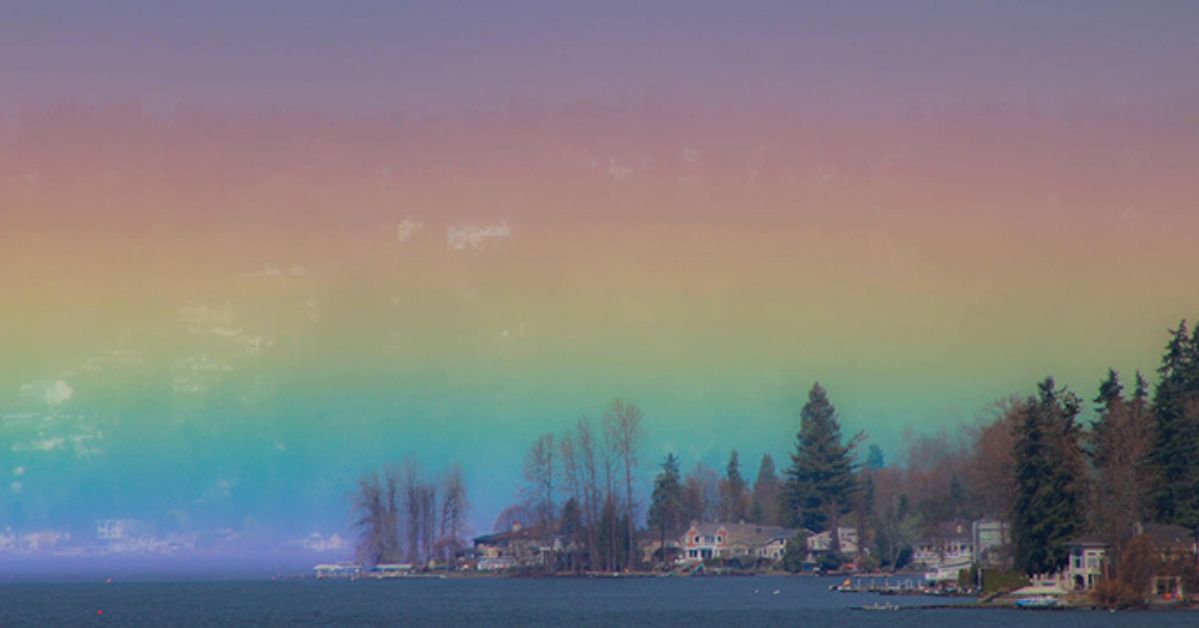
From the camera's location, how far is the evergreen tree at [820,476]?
192 meters

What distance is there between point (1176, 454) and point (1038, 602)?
14.7 meters

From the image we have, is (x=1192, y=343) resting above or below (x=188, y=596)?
above

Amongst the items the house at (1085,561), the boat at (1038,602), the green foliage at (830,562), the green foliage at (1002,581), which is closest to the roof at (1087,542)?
the house at (1085,561)

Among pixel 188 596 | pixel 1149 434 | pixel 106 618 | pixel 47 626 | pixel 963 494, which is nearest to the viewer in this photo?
pixel 1149 434

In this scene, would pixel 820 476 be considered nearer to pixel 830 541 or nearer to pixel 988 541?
pixel 830 541

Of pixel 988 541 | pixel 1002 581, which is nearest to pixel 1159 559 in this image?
pixel 1002 581

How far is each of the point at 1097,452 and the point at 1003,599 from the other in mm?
16812

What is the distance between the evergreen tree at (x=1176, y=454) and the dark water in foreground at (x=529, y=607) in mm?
12088

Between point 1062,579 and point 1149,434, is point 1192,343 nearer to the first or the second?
point 1149,434

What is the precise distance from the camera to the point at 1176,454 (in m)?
105

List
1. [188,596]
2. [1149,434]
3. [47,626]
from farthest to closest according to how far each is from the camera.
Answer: [188,596] → [47,626] → [1149,434]

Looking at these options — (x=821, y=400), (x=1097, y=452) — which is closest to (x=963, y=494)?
(x=821, y=400)

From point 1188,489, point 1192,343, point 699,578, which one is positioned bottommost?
point 699,578

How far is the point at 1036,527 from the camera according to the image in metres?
104
